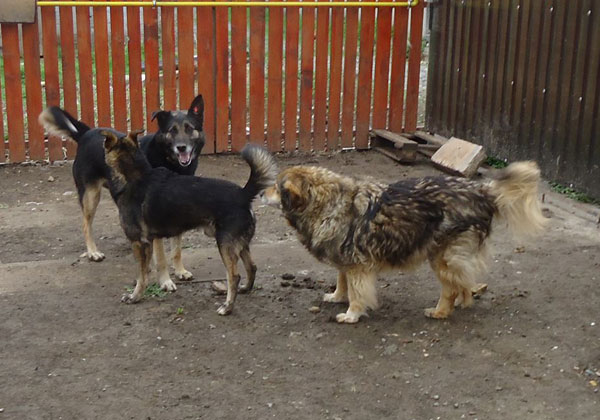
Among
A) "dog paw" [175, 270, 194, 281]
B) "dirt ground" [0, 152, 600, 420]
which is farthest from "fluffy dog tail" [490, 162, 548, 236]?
"dog paw" [175, 270, 194, 281]

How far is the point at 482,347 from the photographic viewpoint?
4.66 metres

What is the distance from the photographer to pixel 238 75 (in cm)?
985

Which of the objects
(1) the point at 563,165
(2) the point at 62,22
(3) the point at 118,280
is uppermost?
(2) the point at 62,22

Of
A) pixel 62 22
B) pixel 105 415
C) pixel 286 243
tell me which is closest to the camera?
pixel 105 415

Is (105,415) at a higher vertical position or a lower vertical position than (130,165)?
lower

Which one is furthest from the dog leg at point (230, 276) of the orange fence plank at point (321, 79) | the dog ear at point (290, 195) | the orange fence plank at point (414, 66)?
the orange fence plank at point (414, 66)

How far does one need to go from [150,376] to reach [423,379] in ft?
4.99

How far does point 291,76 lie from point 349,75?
80 cm

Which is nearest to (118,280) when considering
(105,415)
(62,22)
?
(105,415)

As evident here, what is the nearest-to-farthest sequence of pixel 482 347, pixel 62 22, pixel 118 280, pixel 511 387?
pixel 511 387
pixel 482 347
pixel 118 280
pixel 62 22

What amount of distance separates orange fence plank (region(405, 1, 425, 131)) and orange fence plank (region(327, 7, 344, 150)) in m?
1.00

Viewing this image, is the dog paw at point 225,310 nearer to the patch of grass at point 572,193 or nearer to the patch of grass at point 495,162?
the patch of grass at point 572,193

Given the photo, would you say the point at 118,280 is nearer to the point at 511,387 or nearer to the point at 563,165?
the point at 511,387

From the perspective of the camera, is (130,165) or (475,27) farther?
(475,27)
